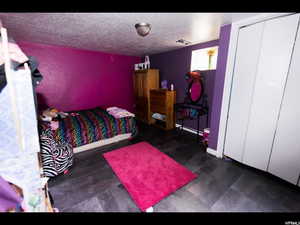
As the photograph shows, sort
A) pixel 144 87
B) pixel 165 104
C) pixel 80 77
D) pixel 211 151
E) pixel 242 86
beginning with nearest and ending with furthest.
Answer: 1. pixel 242 86
2. pixel 211 151
3. pixel 165 104
4. pixel 80 77
5. pixel 144 87

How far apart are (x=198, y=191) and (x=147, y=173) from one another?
2.44ft

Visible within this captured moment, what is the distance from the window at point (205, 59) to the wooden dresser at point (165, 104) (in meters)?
0.92

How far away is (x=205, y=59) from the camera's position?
10.5 ft

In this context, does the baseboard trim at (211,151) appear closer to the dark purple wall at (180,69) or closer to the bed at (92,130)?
the dark purple wall at (180,69)

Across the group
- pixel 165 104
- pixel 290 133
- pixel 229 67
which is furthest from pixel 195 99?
pixel 290 133

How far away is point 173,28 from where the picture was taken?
218cm

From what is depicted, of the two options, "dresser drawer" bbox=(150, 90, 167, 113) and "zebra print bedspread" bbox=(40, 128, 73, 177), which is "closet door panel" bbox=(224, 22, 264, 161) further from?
"zebra print bedspread" bbox=(40, 128, 73, 177)

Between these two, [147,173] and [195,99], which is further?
[195,99]

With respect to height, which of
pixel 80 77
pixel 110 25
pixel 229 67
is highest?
pixel 110 25

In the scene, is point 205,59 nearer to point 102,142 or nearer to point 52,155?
point 102,142

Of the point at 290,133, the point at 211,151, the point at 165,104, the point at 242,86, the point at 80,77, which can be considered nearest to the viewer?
the point at 290,133

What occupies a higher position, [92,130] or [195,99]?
[195,99]

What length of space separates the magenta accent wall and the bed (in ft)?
3.33
